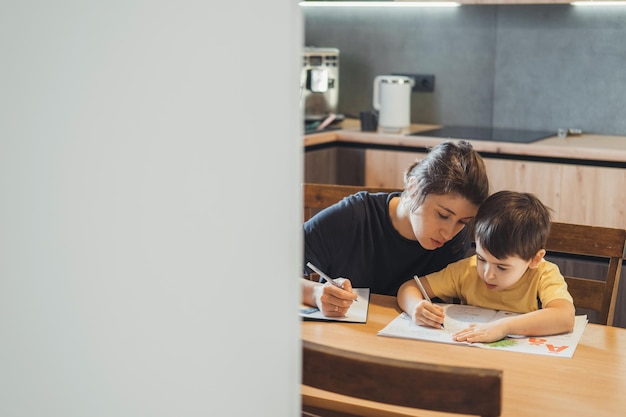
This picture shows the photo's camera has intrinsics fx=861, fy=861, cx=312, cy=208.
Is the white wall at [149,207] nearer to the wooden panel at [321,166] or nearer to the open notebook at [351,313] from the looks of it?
the open notebook at [351,313]

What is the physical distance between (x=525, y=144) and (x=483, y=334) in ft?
5.89

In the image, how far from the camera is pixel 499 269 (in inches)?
61.1

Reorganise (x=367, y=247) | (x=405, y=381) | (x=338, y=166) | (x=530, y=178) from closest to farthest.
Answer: (x=405, y=381), (x=367, y=247), (x=530, y=178), (x=338, y=166)

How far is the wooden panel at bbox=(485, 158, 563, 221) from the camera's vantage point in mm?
3037

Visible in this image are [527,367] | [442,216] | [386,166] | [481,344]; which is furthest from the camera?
[386,166]

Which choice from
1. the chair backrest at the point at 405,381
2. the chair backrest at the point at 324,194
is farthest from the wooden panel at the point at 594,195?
the chair backrest at the point at 405,381

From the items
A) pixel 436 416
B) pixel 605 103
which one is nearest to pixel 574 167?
pixel 605 103

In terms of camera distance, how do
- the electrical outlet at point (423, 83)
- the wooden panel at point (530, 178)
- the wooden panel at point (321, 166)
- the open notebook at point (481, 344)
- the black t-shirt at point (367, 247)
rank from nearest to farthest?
1. the open notebook at point (481, 344)
2. the black t-shirt at point (367, 247)
3. the wooden panel at point (530, 178)
4. the wooden panel at point (321, 166)
5. the electrical outlet at point (423, 83)

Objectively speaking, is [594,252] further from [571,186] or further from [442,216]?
[571,186]

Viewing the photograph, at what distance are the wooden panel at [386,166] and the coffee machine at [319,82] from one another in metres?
0.43

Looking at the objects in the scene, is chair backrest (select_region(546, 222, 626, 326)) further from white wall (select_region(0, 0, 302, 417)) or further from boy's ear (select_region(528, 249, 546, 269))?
Answer: white wall (select_region(0, 0, 302, 417))

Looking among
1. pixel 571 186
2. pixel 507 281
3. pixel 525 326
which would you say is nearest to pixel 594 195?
pixel 571 186

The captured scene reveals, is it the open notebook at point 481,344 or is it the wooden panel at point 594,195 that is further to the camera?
the wooden panel at point 594,195

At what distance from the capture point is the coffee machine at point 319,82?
3.69 meters
